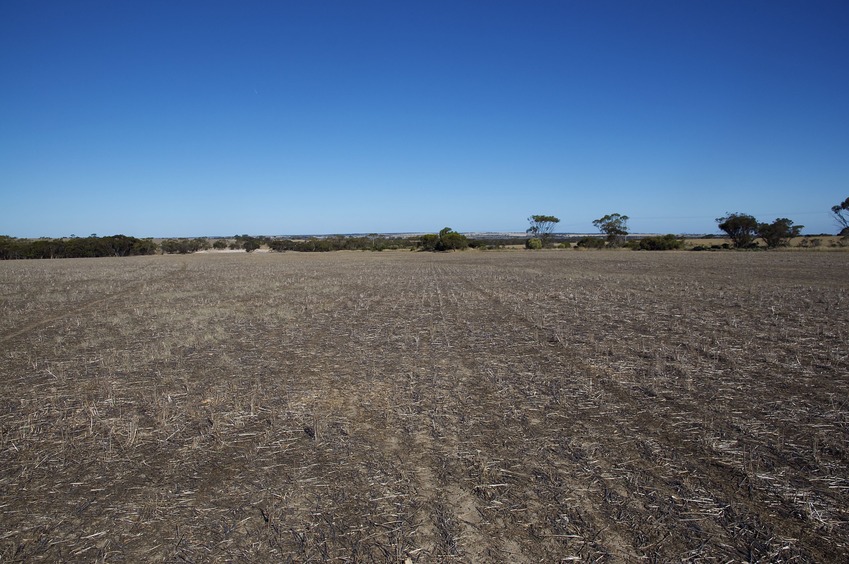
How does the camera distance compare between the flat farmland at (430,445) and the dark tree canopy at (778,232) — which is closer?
the flat farmland at (430,445)

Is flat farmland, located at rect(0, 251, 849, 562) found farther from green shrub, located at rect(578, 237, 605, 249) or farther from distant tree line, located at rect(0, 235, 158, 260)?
green shrub, located at rect(578, 237, 605, 249)

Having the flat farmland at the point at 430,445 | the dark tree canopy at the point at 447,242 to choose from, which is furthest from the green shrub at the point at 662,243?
the flat farmland at the point at 430,445

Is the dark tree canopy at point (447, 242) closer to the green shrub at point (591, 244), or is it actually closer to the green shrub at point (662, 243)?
the green shrub at point (591, 244)

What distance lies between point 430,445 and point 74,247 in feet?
259

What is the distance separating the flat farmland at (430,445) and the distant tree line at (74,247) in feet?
222

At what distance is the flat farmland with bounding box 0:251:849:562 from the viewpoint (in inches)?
130

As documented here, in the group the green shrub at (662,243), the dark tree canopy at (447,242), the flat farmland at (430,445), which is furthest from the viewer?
the dark tree canopy at (447,242)

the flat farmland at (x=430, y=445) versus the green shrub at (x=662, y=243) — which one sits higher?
the green shrub at (x=662, y=243)

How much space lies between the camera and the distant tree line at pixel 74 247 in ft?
200

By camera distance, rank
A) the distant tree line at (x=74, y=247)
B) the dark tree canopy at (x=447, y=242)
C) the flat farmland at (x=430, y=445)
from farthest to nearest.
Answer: the dark tree canopy at (x=447, y=242) < the distant tree line at (x=74, y=247) < the flat farmland at (x=430, y=445)

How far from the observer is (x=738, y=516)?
3.48 meters

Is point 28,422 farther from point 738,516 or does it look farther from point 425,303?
point 425,303

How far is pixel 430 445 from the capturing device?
477 cm

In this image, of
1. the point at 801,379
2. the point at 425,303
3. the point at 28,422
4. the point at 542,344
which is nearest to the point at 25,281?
the point at 425,303
